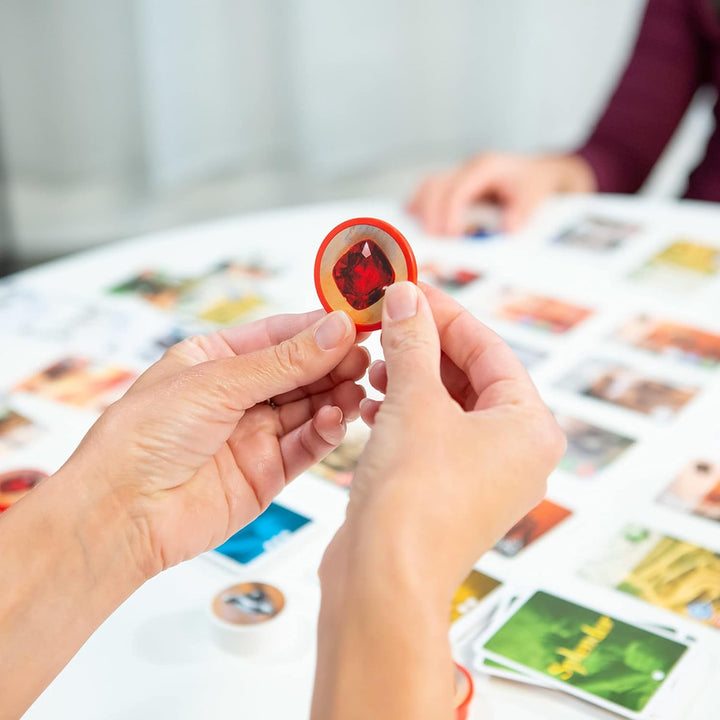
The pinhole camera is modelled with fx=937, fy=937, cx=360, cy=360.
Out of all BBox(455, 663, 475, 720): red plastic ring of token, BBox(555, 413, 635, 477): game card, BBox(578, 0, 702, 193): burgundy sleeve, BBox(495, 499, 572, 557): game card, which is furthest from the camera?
BBox(578, 0, 702, 193): burgundy sleeve

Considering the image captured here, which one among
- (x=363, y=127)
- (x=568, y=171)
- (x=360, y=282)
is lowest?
(x=363, y=127)

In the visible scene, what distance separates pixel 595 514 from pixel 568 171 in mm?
1064

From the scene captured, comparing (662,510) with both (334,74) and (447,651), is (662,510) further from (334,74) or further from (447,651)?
(334,74)

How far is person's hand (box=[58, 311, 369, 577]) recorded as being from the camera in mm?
866

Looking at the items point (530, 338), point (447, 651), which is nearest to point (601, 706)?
point (447, 651)

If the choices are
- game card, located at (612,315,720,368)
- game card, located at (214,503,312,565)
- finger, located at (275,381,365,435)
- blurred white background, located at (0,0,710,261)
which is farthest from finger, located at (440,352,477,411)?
blurred white background, located at (0,0,710,261)

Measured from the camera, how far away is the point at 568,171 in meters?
1.89

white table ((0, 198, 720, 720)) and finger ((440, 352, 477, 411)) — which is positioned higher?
finger ((440, 352, 477, 411))

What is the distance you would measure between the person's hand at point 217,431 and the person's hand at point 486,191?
26.8 inches

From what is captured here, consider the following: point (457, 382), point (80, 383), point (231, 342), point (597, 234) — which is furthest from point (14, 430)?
point (597, 234)

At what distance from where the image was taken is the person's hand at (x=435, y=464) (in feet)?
2.17

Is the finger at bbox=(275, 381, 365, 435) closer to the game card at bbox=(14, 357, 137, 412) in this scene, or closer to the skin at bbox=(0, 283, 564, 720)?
the skin at bbox=(0, 283, 564, 720)

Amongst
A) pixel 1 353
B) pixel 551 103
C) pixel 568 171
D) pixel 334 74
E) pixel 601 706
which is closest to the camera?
pixel 601 706

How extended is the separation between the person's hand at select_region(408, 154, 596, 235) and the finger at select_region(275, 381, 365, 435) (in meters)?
0.67
